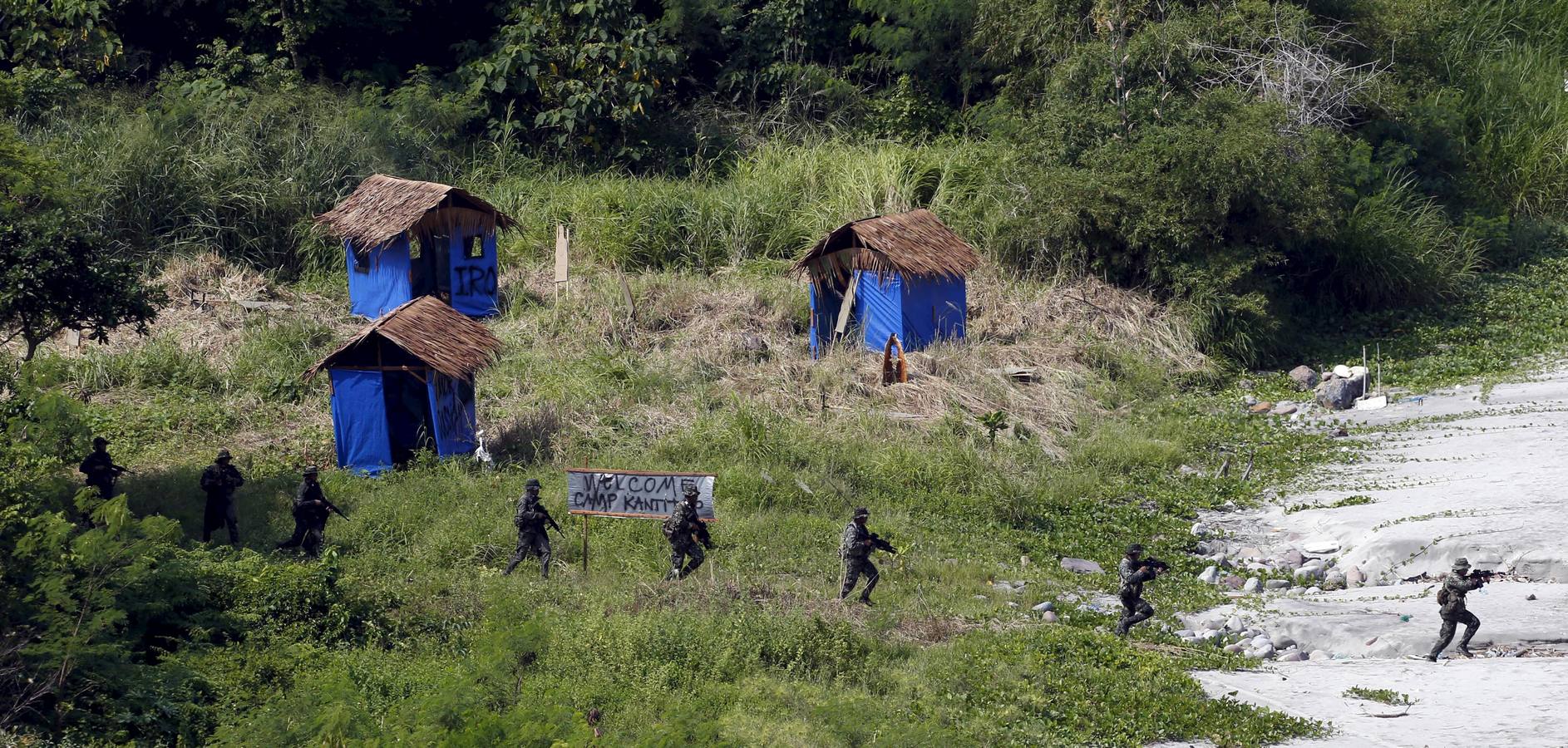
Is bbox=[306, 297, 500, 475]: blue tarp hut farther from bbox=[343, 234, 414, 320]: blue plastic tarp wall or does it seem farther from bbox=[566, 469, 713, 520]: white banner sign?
bbox=[343, 234, 414, 320]: blue plastic tarp wall

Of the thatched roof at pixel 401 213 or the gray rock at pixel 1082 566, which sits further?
the thatched roof at pixel 401 213

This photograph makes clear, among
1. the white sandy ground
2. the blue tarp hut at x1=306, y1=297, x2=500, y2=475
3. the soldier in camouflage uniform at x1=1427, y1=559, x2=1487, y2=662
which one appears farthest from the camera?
the blue tarp hut at x1=306, y1=297, x2=500, y2=475

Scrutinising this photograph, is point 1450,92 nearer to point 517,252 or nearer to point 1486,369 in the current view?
point 1486,369

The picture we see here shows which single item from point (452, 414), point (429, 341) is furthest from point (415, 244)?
point (429, 341)

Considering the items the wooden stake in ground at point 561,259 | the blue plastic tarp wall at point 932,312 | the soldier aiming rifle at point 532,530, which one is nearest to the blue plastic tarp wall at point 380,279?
the wooden stake in ground at point 561,259

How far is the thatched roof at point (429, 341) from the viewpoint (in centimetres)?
1445

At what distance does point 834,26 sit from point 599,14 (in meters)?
5.83

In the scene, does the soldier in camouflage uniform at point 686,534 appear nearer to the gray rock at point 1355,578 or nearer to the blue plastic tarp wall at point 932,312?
the gray rock at point 1355,578

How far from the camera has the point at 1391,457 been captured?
16078 mm

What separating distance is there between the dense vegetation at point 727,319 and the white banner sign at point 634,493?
66 centimetres

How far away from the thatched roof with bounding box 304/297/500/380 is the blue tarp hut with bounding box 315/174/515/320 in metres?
3.72

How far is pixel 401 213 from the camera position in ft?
61.6

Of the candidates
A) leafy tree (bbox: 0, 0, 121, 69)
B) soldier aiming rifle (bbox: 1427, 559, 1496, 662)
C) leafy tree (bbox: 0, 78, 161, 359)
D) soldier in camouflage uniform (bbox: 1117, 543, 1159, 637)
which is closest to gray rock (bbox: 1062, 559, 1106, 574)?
soldier in camouflage uniform (bbox: 1117, 543, 1159, 637)

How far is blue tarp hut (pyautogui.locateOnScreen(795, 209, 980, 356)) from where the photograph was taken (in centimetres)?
1850
